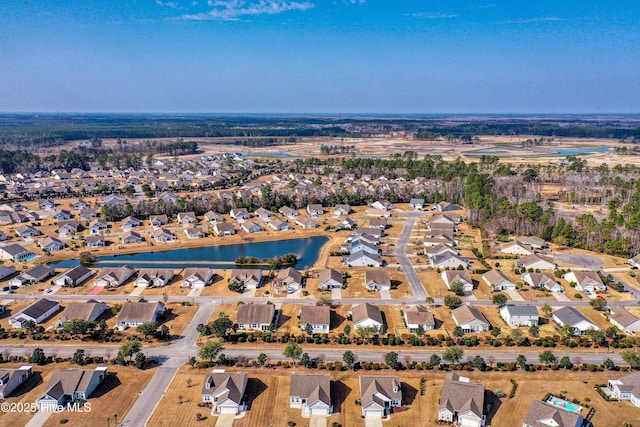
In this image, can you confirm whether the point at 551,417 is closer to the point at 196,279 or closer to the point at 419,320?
the point at 419,320

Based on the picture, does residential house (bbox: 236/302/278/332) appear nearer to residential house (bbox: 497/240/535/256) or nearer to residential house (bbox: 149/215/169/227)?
residential house (bbox: 497/240/535/256)

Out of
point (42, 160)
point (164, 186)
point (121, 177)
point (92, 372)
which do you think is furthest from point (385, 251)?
point (42, 160)

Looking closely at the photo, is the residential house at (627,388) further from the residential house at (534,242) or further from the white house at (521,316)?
the residential house at (534,242)

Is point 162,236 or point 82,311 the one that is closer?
point 82,311

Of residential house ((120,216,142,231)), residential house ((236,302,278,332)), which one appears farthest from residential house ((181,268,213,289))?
residential house ((120,216,142,231))

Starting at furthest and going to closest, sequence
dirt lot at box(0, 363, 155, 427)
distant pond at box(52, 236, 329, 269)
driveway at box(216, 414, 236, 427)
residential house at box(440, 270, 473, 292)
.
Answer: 1. distant pond at box(52, 236, 329, 269)
2. residential house at box(440, 270, 473, 292)
3. dirt lot at box(0, 363, 155, 427)
4. driveway at box(216, 414, 236, 427)

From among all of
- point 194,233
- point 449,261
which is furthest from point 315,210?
point 449,261

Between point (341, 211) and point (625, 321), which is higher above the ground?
point (341, 211)
